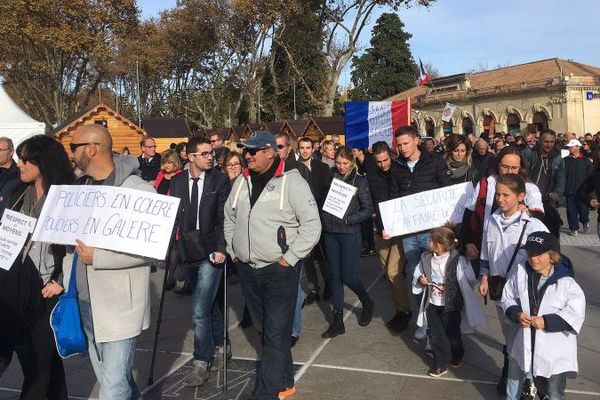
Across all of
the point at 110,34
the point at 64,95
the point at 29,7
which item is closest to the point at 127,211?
the point at 29,7

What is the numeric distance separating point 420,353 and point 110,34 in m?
28.2

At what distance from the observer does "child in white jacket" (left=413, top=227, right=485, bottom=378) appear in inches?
184

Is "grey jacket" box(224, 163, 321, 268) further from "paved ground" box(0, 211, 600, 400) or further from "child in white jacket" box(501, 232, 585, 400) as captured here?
"child in white jacket" box(501, 232, 585, 400)

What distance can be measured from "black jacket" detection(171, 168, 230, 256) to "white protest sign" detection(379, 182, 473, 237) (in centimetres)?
166

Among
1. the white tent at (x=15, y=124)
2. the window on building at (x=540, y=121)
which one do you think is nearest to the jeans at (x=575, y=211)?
the white tent at (x=15, y=124)

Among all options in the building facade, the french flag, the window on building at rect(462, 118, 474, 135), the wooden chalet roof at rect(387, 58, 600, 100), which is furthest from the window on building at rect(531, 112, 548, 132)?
the french flag

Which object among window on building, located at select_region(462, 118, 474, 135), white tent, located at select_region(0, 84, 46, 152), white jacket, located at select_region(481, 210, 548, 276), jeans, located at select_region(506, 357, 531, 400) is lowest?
jeans, located at select_region(506, 357, 531, 400)

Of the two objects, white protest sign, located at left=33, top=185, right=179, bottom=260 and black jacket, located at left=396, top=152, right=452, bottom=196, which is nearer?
white protest sign, located at left=33, top=185, right=179, bottom=260

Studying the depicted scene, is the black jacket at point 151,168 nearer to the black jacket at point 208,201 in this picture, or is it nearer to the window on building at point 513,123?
the black jacket at point 208,201

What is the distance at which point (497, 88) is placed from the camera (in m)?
46.1

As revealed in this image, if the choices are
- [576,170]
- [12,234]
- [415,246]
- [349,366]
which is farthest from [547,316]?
[576,170]

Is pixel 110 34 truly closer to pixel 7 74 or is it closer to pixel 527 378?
pixel 7 74

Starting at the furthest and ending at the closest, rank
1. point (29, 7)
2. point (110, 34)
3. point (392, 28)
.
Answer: point (392, 28) → point (110, 34) → point (29, 7)

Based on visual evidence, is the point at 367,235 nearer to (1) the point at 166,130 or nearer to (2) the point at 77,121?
(2) the point at 77,121
